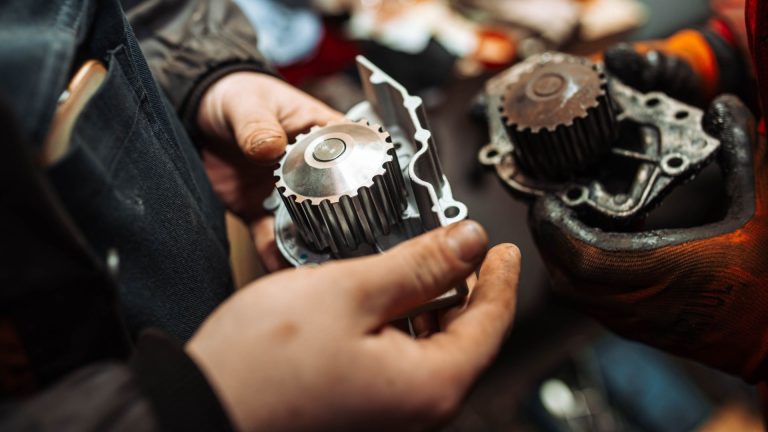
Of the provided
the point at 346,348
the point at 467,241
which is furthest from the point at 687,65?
the point at 346,348

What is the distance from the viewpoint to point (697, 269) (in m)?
0.95

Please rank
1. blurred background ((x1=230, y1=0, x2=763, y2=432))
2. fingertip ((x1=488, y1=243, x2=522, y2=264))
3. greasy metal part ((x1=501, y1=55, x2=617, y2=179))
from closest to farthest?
fingertip ((x1=488, y1=243, x2=522, y2=264)) < greasy metal part ((x1=501, y1=55, x2=617, y2=179)) < blurred background ((x1=230, y1=0, x2=763, y2=432))

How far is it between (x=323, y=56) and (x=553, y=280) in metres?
1.93

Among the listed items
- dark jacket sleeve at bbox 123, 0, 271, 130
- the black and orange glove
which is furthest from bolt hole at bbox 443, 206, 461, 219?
dark jacket sleeve at bbox 123, 0, 271, 130

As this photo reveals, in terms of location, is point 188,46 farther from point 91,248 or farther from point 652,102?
point 652,102

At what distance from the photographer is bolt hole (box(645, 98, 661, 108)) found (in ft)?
3.75

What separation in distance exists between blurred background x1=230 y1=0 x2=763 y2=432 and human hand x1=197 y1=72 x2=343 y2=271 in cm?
14

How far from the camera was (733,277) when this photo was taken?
948mm

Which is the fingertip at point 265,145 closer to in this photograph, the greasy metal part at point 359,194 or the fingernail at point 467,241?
the greasy metal part at point 359,194

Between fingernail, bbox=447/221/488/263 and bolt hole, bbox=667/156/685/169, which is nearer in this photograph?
fingernail, bbox=447/221/488/263

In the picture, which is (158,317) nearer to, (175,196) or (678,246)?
(175,196)

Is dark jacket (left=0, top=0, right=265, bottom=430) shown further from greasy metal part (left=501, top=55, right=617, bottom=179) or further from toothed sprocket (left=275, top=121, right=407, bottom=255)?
greasy metal part (left=501, top=55, right=617, bottom=179)

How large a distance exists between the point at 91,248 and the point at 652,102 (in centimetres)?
99

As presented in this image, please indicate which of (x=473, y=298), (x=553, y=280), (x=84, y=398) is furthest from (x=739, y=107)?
(x=84, y=398)
